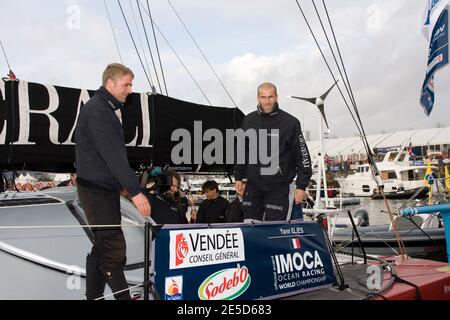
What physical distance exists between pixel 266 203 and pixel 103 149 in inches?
77.5

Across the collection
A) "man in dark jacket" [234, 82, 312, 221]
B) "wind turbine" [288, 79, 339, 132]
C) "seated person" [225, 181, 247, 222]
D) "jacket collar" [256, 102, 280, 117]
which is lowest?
"seated person" [225, 181, 247, 222]

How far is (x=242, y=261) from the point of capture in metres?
3.02

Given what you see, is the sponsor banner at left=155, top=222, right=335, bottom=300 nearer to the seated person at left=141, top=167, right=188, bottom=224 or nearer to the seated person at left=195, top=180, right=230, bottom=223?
the seated person at left=141, top=167, right=188, bottom=224

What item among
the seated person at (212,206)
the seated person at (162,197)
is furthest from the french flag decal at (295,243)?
the seated person at (212,206)

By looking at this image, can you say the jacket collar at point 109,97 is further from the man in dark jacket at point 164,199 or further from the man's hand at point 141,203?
the man in dark jacket at point 164,199

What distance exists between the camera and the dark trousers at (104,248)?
2.69m

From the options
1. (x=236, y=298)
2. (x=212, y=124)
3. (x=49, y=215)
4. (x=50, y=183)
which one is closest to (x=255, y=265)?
(x=236, y=298)

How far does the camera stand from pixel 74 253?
291 centimetres

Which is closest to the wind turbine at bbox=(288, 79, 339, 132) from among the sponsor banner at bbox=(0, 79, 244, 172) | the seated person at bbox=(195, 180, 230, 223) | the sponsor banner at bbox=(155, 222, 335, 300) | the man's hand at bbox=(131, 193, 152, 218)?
the seated person at bbox=(195, 180, 230, 223)

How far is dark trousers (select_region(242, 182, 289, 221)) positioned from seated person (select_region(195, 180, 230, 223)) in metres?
1.74

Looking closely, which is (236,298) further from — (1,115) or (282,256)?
(1,115)

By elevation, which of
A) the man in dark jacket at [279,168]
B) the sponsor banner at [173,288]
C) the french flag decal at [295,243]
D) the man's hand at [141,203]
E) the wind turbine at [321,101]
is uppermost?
the wind turbine at [321,101]

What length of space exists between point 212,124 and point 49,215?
2.20 meters

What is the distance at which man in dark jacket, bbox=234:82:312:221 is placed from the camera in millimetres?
4168
